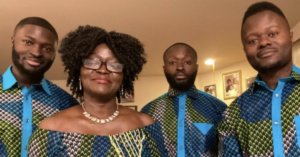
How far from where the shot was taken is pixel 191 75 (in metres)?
1.88

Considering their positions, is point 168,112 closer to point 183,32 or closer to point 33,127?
point 33,127

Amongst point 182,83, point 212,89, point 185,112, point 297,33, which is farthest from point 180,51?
point 212,89

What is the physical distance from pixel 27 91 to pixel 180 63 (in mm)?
925

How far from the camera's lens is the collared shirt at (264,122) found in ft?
3.77

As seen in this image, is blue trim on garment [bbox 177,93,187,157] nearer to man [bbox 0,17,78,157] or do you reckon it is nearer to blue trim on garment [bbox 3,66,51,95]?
man [bbox 0,17,78,157]

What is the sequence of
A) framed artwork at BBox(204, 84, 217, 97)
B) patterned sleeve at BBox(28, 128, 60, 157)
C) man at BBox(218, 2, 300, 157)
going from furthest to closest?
framed artwork at BBox(204, 84, 217, 97) → man at BBox(218, 2, 300, 157) → patterned sleeve at BBox(28, 128, 60, 157)

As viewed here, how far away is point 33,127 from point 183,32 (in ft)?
8.66

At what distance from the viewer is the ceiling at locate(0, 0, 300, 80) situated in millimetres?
2887

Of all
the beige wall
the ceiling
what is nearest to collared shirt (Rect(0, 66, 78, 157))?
the ceiling

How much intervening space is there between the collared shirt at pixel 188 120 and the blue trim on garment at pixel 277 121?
0.50m

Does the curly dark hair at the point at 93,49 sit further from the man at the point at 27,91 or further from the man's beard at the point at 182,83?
the man's beard at the point at 182,83

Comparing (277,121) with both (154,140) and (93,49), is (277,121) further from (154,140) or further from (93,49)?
(93,49)

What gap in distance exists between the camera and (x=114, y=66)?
1194 millimetres

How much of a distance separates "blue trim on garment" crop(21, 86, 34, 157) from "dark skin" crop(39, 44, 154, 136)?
0.29 m
